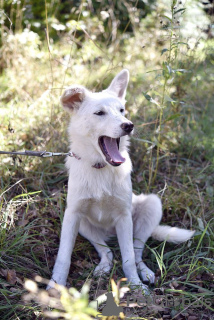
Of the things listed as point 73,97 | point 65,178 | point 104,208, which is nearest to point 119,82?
point 73,97

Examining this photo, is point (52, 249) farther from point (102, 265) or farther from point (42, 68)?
point (42, 68)

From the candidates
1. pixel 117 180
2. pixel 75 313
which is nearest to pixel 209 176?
pixel 117 180

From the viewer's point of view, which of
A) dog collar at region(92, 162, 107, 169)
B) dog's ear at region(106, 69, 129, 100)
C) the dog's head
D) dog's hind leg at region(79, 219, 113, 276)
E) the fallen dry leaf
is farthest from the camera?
dog's ear at region(106, 69, 129, 100)

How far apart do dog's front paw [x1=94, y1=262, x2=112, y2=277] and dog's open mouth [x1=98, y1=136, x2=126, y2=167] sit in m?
0.93

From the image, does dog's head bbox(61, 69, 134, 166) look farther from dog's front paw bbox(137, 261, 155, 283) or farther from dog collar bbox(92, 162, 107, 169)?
dog's front paw bbox(137, 261, 155, 283)

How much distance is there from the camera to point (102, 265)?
2977mm

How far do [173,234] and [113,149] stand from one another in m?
1.03

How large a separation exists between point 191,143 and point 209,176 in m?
0.69

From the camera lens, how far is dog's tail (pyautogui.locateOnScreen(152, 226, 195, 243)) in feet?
10.1

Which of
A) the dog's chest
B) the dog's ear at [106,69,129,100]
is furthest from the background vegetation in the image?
the dog's chest

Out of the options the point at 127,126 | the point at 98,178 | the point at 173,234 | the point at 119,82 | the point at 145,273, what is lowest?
the point at 145,273

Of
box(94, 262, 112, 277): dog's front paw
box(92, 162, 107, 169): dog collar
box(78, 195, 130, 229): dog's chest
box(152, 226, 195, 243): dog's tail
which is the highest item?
box(92, 162, 107, 169): dog collar

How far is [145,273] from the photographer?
292 cm

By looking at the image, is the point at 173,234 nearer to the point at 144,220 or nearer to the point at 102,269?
the point at 144,220
